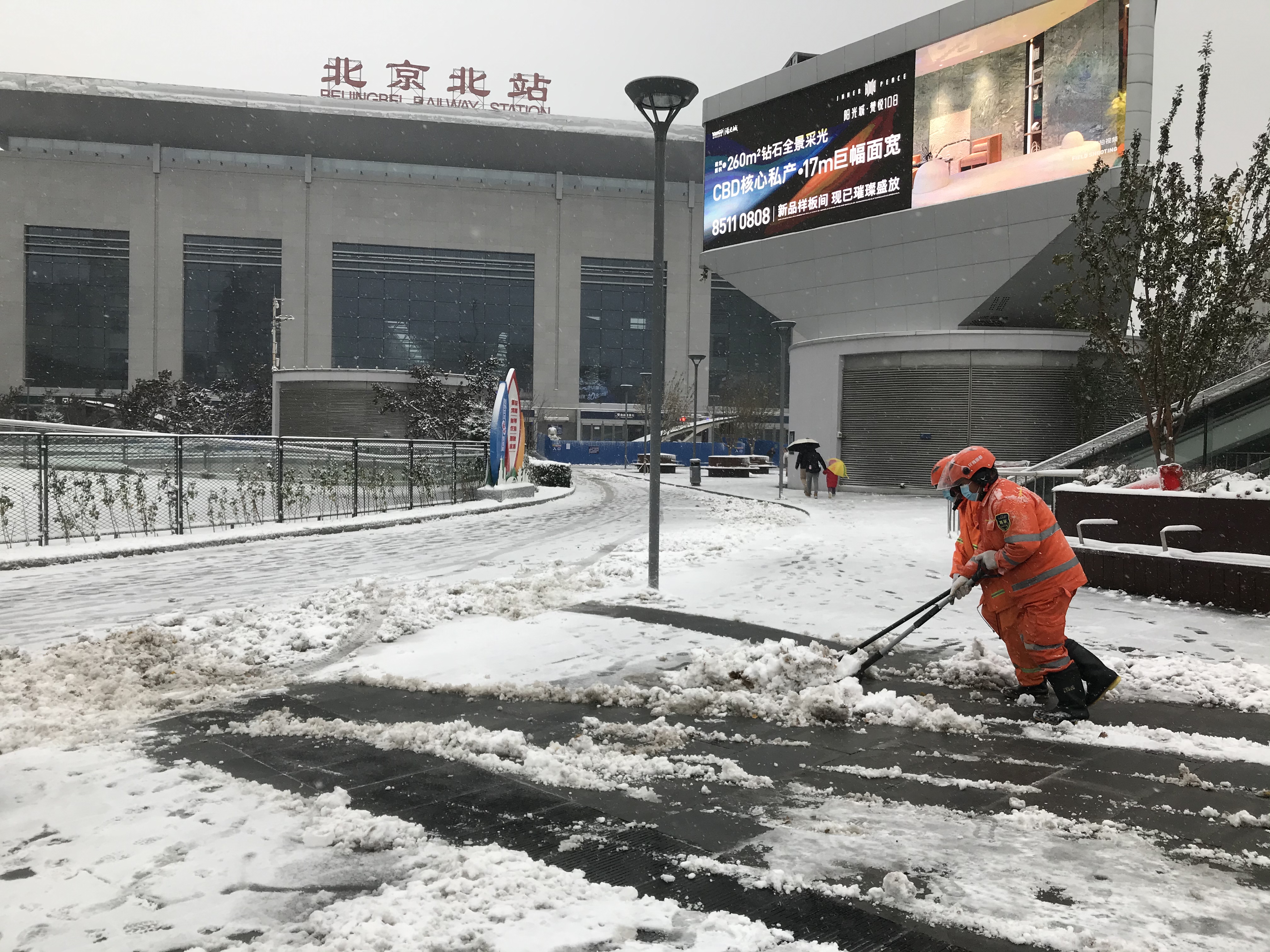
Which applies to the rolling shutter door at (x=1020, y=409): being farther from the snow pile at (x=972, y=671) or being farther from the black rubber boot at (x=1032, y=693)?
the black rubber boot at (x=1032, y=693)

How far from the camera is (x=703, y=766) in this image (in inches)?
182

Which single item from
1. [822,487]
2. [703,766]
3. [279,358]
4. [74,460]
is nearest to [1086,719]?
[703,766]

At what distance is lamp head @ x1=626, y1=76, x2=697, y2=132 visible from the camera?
31.3 feet

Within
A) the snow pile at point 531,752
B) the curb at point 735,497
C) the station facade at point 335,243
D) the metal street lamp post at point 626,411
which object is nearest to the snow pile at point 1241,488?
the snow pile at point 531,752

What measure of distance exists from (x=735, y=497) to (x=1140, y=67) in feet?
48.6

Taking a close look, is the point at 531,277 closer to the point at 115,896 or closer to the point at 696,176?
the point at 696,176

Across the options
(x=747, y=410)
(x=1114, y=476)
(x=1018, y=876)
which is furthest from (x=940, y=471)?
→ (x=747, y=410)

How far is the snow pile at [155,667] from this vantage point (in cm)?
519

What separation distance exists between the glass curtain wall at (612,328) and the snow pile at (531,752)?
6727cm

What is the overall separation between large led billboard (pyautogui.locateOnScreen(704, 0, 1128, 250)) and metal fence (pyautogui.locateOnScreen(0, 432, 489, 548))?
1559 cm

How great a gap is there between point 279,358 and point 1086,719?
223 feet

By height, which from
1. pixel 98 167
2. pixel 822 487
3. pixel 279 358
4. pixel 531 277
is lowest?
pixel 822 487

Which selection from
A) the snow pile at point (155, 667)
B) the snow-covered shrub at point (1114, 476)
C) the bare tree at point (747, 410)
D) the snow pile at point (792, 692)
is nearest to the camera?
the snow pile at point (155, 667)

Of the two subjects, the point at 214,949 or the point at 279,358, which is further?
the point at 279,358
